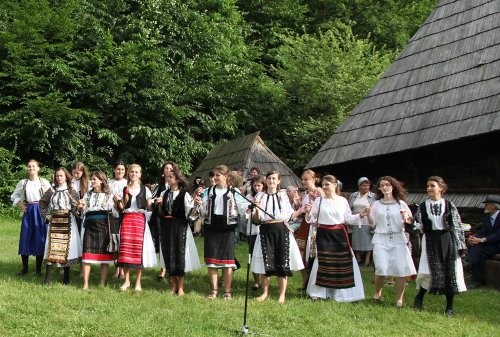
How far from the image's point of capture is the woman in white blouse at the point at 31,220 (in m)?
8.84

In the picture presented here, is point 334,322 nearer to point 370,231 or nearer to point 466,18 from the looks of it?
point 370,231

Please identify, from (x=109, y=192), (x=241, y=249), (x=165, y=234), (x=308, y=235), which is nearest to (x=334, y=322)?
(x=308, y=235)

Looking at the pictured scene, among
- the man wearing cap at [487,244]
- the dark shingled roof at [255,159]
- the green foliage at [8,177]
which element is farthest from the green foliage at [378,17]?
the man wearing cap at [487,244]

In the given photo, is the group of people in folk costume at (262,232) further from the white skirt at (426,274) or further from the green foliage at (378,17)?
the green foliage at (378,17)

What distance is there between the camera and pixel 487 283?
29.0 ft

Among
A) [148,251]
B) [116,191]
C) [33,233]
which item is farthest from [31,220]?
[148,251]

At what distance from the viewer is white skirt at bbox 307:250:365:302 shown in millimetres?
7461

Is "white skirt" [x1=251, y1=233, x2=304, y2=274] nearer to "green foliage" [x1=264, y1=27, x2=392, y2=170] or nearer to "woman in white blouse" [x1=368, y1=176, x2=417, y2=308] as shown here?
"woman in white blouse" [x1=368, y1=176, x2=417, y2=308]

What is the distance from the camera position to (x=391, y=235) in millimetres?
7492

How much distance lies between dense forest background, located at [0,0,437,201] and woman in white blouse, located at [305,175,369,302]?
12226 mm

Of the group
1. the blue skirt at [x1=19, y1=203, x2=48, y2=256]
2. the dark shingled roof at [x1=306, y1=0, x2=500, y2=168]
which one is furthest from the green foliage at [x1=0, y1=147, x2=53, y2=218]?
the dark shingled roof at [x1=306, y1=0, x2=500, y2=168]

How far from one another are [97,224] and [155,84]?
42.6 ft

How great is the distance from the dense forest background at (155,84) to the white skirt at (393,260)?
12.8 meters

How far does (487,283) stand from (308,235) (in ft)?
9.32
